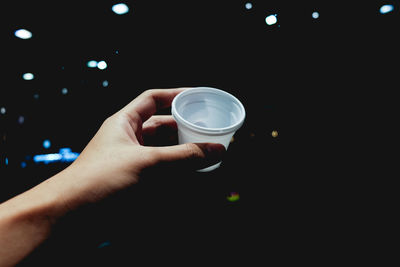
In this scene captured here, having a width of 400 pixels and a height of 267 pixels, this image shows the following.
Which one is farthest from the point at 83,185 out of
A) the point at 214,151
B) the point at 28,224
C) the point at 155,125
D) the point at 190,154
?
the point at 155,125

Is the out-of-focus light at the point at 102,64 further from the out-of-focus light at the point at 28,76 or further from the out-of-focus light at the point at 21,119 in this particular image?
the out-of-focus light at the point at 21,119

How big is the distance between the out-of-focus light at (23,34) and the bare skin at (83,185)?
1.19 m

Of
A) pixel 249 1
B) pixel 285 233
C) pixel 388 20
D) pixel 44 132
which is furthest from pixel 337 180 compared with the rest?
pixel 44 132

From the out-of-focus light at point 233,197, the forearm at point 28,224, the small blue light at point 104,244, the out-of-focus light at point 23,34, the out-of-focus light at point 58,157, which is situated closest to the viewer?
the forearm at point 28,224

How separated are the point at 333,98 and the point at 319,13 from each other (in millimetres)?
645

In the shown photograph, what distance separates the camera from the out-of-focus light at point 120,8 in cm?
142

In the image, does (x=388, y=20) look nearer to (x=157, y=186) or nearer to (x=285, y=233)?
(x=285, y=233)

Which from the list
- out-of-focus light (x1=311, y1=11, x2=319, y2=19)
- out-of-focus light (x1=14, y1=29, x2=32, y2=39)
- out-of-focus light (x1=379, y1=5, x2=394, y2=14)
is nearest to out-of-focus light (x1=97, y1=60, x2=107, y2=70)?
out-of-focus light (x1=14, y1=29, x2=32, y2=39)

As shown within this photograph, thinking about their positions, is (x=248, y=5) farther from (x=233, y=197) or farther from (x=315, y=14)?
(x=233, y=197)

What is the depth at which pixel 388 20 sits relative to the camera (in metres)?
1.37

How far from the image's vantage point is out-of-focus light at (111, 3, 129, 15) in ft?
4.67

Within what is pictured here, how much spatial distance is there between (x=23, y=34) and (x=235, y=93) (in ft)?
5.38

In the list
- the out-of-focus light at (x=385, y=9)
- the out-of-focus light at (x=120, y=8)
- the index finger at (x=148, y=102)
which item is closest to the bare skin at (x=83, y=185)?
the index finger at (x=148, y=102)

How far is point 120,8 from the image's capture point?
4.69 ft
